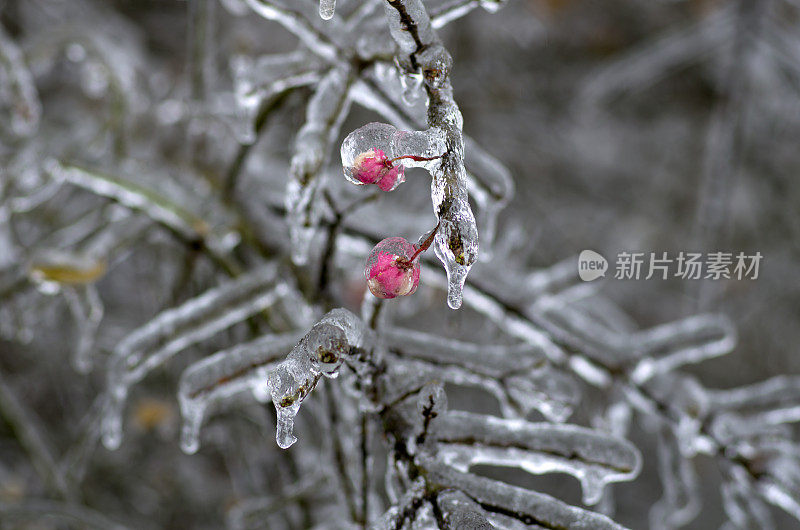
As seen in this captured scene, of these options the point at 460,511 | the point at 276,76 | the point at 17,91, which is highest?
the point at 17,91

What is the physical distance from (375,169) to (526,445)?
0.97 ft

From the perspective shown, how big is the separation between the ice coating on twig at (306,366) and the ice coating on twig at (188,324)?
1.13 feet

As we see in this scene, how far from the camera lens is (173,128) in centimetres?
147

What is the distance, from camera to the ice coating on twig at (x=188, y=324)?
2.68 feet

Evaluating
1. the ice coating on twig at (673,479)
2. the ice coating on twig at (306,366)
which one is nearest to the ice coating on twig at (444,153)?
the ice coating on twig at (306,366)

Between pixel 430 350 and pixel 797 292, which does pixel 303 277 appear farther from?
pixel 797 292

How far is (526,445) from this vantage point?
1.92ft

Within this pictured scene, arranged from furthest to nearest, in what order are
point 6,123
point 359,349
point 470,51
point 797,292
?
point 797,292 < point 470,51 < point 6,123 < point 359,349

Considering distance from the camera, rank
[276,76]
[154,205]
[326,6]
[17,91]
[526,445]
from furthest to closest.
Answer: [17,91] → [154,205] → [276,76] → [526,445] → [326,6]

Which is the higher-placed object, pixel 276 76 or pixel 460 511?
pixel 276 76

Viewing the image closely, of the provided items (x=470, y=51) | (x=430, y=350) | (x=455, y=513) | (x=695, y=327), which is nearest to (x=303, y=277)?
(x=430, y=350)

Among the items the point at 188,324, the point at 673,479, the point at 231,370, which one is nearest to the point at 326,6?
the point at 231,370

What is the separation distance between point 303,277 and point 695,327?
0.65 meters

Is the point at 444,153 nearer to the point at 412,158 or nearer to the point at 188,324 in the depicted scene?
the point at 412,158
